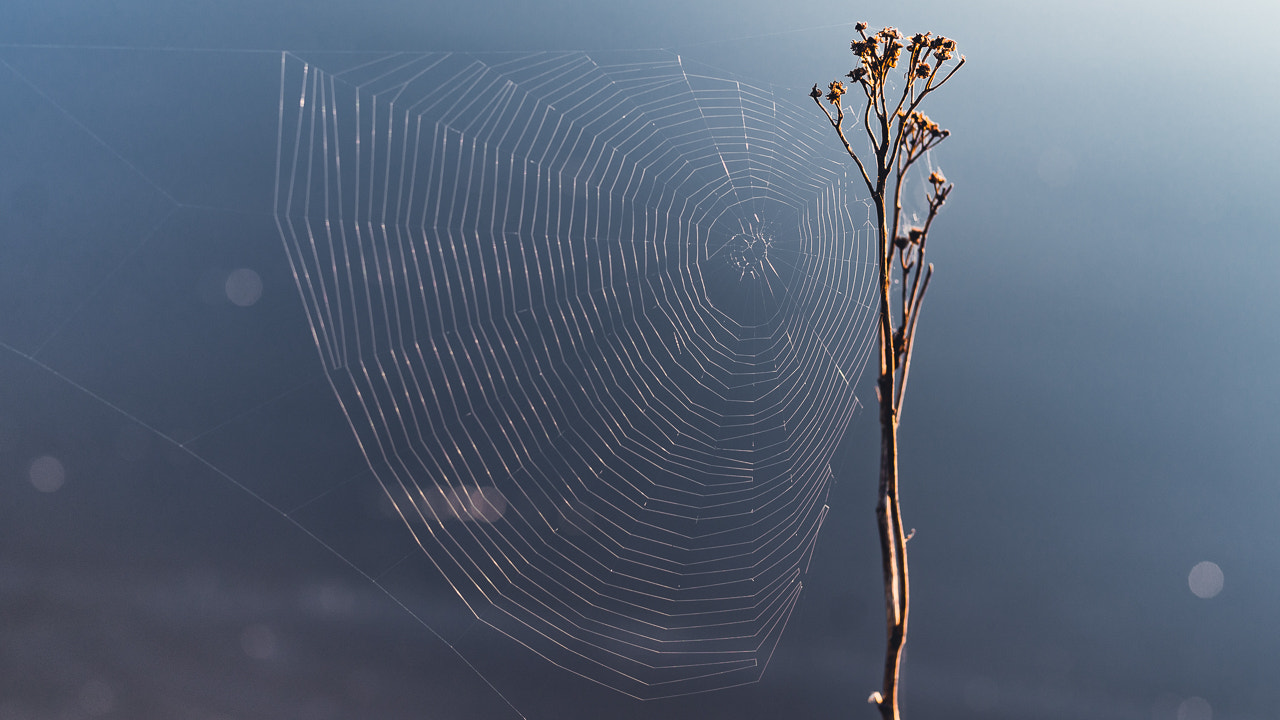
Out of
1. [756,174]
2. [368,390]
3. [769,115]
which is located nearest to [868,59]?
[769,115]

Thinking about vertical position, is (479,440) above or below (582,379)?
below

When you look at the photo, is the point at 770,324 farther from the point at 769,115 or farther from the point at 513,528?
the point at 513,528

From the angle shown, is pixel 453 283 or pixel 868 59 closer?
pixel 868 59

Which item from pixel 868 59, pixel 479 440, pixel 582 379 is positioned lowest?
pixel 479 440

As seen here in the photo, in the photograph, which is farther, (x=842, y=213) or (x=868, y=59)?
A: (x=842, y=213)

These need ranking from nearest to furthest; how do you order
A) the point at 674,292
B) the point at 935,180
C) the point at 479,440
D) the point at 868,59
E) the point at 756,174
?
the point at 935,180, the point at 868,59, the point at 756,174, the point at 674,292, the point at 479,440

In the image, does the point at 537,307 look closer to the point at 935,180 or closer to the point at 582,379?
the point at 582,379

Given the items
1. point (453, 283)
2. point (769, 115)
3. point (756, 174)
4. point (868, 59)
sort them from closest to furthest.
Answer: point (868, 59) → point (769, 115) → point (756, 174) → point (453, 283)

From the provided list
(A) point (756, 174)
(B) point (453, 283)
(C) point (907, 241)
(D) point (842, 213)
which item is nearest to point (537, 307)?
(B) point (453, 283)

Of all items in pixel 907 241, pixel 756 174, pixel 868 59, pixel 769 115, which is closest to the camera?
pixel 907 241
